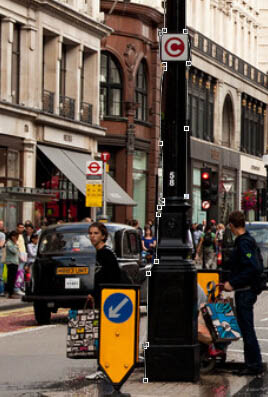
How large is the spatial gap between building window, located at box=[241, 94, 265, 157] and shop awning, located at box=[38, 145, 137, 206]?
2569cm

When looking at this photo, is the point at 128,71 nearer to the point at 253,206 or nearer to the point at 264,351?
the point at 253,206

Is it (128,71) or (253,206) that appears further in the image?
(253,206)

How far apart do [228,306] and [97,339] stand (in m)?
1.76

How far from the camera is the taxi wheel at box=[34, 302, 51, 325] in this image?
20938 millimetres

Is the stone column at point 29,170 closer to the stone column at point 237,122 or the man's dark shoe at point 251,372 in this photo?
the man's dark shoe at point 251,372

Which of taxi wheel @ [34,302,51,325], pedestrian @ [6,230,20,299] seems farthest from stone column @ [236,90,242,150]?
taxi wheel @ [34,302,51,325]

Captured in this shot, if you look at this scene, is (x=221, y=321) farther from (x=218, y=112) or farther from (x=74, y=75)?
(x=218, y=112)

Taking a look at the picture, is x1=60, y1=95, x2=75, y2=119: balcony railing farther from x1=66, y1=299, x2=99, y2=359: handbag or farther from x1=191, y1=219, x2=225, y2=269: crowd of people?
x1=66, y1=299, x2=99, y2=359: handbag

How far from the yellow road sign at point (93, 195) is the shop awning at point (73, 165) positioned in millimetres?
11703

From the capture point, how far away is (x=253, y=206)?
62.6 meters

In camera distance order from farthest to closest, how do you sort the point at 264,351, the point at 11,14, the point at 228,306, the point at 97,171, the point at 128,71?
the point at 128,71, the point at 11,14, the point at 97,171, the point at 264,351, the point at 228,306

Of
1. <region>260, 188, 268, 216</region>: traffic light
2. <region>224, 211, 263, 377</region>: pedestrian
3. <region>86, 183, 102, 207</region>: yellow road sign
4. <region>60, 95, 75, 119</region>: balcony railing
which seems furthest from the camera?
<region>260, 188, 268, 216</region>: traffic light

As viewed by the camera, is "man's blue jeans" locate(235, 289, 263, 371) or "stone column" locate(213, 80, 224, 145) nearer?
"man's blue jeans" locate(235, 289, 263, 371)

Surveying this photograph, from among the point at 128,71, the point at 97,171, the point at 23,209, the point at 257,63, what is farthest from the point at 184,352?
the point at 257,63
